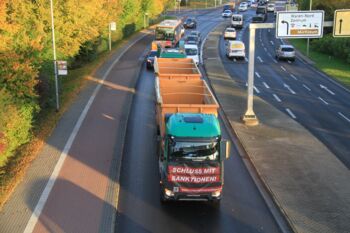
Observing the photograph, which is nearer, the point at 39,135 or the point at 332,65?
the point at 39,135

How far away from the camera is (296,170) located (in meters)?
18.9

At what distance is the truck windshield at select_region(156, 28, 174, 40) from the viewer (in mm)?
53000

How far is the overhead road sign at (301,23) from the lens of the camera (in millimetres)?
23891

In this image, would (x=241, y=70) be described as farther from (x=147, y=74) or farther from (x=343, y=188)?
(x=343, y=188)

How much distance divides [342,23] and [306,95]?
528 inches

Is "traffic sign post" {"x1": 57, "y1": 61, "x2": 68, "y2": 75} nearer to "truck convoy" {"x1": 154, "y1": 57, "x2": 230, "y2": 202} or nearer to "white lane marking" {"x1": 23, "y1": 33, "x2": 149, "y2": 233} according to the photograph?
"white lane marking" {"x1": 23, "y1": 33, "x2": 149, "y2": 233}

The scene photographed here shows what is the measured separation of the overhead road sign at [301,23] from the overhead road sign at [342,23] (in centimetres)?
185

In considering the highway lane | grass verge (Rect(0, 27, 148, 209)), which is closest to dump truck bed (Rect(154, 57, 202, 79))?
grass verge (Rect(0, 27, 148, 209))

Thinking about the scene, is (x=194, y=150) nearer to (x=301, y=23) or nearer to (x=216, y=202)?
(x=216, y=202)

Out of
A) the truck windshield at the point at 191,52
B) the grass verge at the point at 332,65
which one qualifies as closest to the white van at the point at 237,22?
the grass verge at the point at 332,65

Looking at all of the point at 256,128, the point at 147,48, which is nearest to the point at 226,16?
the point at 147,48

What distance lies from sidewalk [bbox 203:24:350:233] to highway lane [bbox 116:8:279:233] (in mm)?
768

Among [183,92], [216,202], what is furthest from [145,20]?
[216,202]

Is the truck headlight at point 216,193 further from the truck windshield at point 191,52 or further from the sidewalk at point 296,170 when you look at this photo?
the truck windshield at point 191,52
